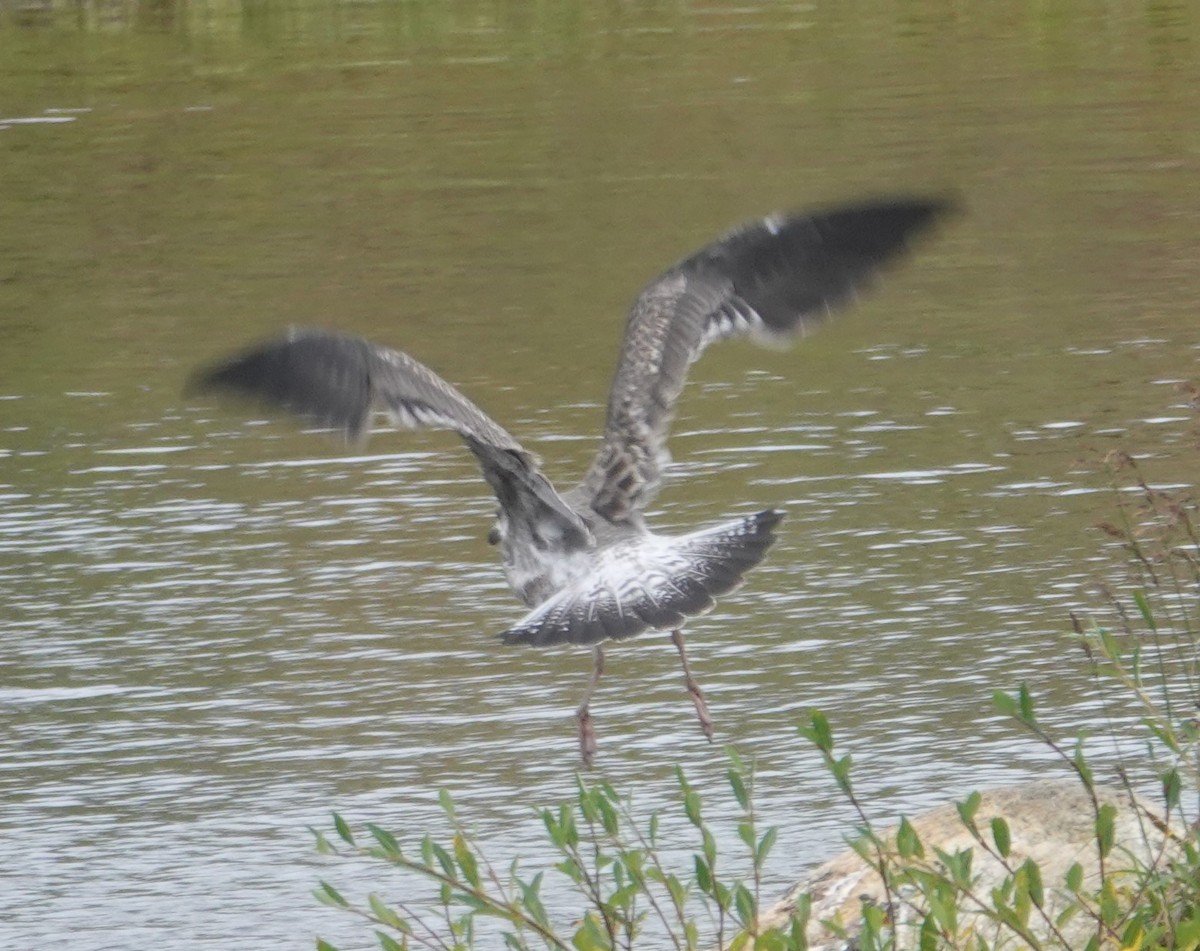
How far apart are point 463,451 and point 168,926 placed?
457 centimetres

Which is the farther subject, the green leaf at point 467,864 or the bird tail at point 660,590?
the bird tail at point 660,590

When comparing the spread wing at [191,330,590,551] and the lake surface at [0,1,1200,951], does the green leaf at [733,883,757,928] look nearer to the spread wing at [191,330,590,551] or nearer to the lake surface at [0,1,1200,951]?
the lake surface at [0,1,1200,951]

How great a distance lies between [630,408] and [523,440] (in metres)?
3.07

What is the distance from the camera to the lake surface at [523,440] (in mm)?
6938

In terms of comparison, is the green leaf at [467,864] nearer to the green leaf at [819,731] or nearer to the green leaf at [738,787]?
the green leaf at [738,787]

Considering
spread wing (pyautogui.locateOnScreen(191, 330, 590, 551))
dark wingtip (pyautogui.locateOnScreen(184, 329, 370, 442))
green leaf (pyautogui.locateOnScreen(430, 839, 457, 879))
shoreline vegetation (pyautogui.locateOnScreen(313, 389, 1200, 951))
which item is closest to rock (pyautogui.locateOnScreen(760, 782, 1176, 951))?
shoreline vegetation (pyautogui.locateOnScreen(313, 389, 1200, 951))

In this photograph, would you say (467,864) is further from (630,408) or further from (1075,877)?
(630,408)

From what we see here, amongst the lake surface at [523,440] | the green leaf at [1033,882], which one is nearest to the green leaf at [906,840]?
the green leaf at [1033,882]

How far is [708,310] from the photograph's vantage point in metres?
7.38

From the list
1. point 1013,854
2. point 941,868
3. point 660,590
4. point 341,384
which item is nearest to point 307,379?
point 341,384

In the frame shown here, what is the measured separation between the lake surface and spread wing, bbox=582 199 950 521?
0.75 meters

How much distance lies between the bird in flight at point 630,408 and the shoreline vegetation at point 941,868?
62 cm

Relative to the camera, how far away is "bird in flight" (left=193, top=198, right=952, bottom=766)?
20.7 ft

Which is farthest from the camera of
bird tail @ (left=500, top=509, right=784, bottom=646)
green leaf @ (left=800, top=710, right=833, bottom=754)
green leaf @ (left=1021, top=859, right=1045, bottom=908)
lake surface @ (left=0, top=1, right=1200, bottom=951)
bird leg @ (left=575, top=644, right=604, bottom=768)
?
lake surface @ (left=0, top=1, right=1200, bottom=951)
